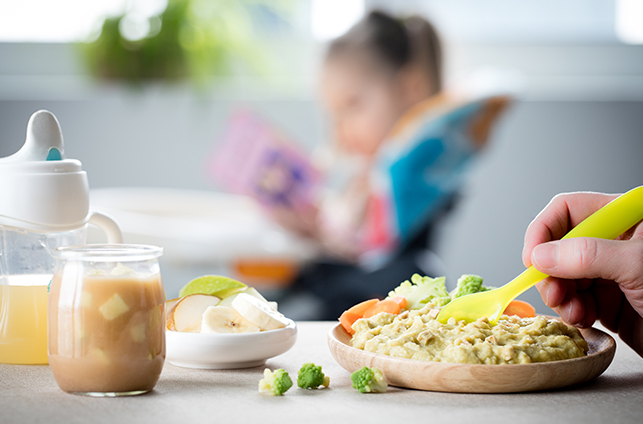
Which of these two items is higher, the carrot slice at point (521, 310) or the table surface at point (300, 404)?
the carrot slice at point (521, 310)

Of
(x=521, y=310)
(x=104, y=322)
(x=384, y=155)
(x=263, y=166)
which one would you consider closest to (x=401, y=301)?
(x=521, y=310)

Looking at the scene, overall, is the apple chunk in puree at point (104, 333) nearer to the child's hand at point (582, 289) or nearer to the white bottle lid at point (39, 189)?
the white bottle lid at point (39, 189)

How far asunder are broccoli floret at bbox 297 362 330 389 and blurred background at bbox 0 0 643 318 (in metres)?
2.84

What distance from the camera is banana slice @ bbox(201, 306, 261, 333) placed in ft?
3.25

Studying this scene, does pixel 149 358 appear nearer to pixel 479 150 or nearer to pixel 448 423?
pixel 448 423

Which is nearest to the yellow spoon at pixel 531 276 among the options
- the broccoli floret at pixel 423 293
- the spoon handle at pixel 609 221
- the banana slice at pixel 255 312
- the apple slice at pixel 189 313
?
the spoon handle at pixel 609 221

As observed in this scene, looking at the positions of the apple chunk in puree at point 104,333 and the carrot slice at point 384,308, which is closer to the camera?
the apple chunk in puree at point 104,333

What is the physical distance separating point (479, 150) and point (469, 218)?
95 cm

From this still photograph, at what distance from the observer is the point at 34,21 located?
13.1 ft

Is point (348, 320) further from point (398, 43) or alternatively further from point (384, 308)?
point (398, 43)

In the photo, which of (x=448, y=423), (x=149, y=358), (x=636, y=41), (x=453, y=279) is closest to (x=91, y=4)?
(x=453, y=279)

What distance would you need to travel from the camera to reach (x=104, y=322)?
0.83m

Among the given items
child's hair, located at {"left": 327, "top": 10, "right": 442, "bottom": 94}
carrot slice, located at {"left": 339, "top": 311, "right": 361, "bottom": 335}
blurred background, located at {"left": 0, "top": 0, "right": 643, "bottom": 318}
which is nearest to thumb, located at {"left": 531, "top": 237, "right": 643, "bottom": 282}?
carrot slice, located at {"left": 339, "top": 311, "right": 361, "bottom": 335}

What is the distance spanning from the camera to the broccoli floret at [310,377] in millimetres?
888
